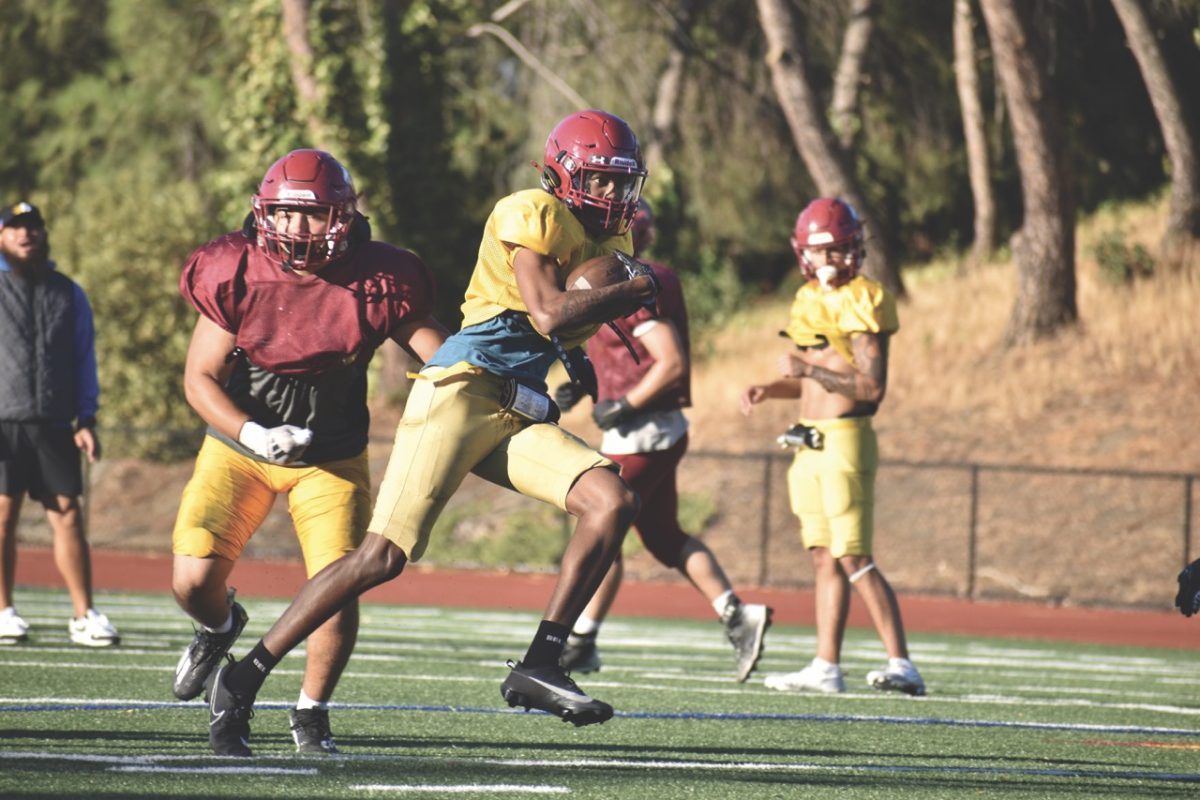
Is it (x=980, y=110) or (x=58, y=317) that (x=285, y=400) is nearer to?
(x=58, y=317)

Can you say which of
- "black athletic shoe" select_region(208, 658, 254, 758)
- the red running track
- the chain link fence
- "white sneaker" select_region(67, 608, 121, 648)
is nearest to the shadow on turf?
"black athletic shoe" select_region(208, 658, 254, 758)

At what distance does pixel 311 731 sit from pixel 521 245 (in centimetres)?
149

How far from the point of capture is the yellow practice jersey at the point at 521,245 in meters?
4.97

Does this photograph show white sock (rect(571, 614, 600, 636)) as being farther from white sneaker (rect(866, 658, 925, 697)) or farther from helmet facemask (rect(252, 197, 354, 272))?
helmet facemask (rect(252, 197, 354, 272))

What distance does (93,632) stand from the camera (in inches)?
330

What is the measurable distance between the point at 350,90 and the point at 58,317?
15.9 meters

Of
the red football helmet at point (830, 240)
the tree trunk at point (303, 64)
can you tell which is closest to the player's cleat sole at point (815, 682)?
the red football helmet at point (830, 240)

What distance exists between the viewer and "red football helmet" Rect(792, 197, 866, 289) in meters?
7.70

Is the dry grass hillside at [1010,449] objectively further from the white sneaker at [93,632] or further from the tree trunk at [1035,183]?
the white sneaker at [93,632]

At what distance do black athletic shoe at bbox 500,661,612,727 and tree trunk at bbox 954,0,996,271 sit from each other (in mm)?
20955

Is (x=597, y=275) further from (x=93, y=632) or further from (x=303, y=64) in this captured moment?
(x=303, y=64)

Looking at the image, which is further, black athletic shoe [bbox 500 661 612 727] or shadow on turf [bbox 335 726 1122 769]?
shadow on turf [bbox 335 726 1122 769]

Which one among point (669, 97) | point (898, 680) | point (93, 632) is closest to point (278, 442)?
point (898, 680)

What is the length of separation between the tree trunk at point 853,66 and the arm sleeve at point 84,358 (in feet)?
58.5
